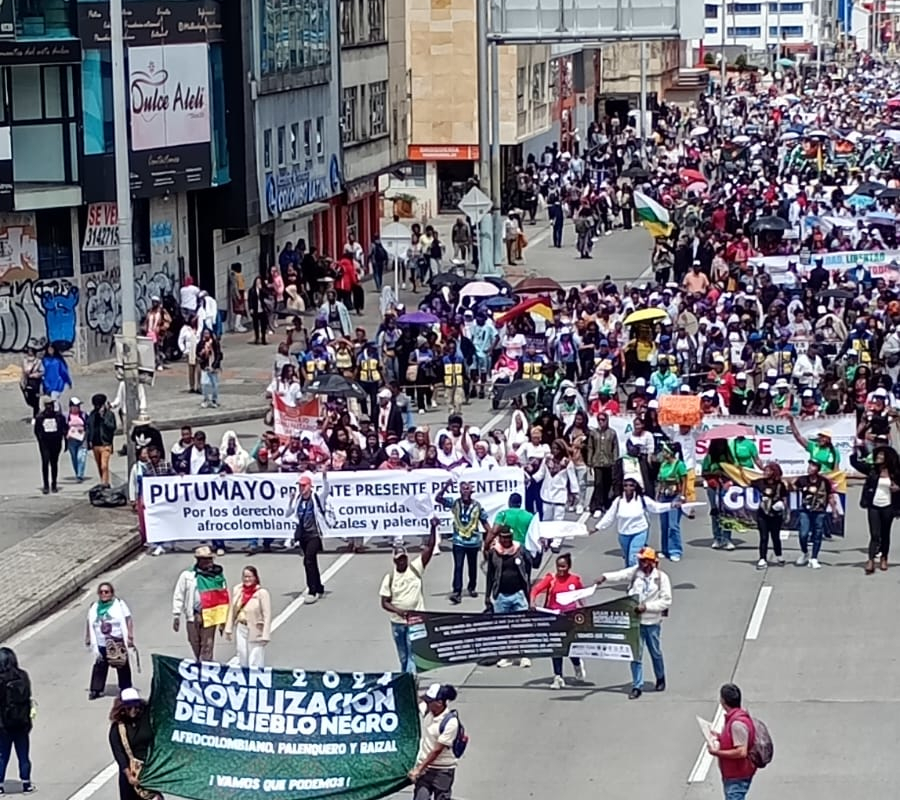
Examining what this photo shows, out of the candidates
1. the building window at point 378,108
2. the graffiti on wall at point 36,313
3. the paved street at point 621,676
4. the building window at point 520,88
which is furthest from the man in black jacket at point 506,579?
the building window at point 520,88

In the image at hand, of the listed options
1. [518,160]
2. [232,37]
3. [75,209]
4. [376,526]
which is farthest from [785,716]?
[518,160]

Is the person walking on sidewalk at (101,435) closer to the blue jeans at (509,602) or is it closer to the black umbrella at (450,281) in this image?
the blue jeans at (509,602)

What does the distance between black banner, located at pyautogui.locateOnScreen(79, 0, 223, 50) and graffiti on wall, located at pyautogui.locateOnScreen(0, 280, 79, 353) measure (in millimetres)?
3983

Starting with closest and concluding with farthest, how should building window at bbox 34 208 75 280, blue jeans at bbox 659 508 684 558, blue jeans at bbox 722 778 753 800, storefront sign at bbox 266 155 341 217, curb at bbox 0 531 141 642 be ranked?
blue jeans at bbox 722 778 753 800 < curb at bbox 0 531 141 642 < blue jeans at bbox 659 508 684 558 < building window at bbox 34 208 75 280 < storefront sign at bbox 266 155 341 217

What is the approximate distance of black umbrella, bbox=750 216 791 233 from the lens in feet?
170

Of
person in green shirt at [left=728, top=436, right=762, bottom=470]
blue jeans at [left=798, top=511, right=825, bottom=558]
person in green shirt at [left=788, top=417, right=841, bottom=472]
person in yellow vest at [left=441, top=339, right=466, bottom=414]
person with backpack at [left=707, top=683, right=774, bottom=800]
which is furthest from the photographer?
person in yellow vest at [left=441, top=339, right=466, bottom=414]

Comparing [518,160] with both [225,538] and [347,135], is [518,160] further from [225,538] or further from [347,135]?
[225,538]

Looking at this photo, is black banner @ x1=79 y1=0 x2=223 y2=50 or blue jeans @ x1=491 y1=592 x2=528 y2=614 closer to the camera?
blue jeans @ x1=491 y1=592 x2=528 y2=614

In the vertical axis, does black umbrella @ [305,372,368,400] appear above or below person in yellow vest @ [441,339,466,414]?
above

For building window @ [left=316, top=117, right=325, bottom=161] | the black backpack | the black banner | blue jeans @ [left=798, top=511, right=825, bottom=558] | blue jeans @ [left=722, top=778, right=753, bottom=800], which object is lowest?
blue jeans @ [left=798, top=511, right=825, bottom=558]

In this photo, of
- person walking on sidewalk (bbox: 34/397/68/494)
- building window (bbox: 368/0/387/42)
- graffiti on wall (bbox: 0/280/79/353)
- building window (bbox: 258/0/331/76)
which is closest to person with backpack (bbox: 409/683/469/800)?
person walking on sidewalk (bbox: 34/397/68/494)

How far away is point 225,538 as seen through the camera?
26.0 metres

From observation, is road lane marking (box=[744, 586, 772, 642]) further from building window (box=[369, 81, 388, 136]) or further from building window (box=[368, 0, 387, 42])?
building window (box=[368, 0, 387, 42])

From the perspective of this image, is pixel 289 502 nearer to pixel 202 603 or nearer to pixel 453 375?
pixel 202 603
